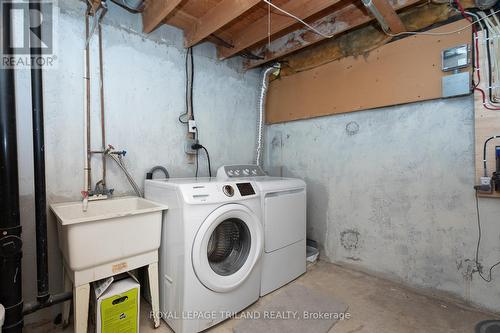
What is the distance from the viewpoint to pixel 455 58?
173cm

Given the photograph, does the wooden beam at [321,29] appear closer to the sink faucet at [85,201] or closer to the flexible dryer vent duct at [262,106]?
the flexible dryer vent duct at [262,106]

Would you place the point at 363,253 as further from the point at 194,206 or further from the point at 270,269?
the point at 194,206

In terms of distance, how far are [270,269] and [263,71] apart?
212 cm

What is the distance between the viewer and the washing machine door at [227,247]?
1.47 meters

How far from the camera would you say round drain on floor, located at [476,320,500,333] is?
4.94 feet

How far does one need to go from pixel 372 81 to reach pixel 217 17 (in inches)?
55.0

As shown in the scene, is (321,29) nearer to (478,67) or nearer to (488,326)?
(478,67)

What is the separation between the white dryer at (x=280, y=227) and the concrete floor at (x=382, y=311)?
14 cm

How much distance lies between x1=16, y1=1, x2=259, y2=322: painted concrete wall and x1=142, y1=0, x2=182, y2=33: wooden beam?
9cm

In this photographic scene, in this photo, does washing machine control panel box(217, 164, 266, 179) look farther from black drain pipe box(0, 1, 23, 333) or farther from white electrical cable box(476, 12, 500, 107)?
white electrical cable box(476, 12, 500, 107)

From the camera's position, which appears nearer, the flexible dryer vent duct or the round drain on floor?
the round drain on floor

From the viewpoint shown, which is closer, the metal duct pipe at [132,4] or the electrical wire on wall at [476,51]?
the electrical wire on wall at [476,51]

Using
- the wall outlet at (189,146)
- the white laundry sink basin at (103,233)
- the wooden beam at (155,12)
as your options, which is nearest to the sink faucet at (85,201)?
the white laundry sink basin at (103,233)

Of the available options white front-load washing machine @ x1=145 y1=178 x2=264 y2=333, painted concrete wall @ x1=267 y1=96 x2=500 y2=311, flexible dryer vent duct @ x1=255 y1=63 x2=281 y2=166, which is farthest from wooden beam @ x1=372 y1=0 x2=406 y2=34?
white front-load washing machine @ x1=145 y1=178 x2=264 y2=333
